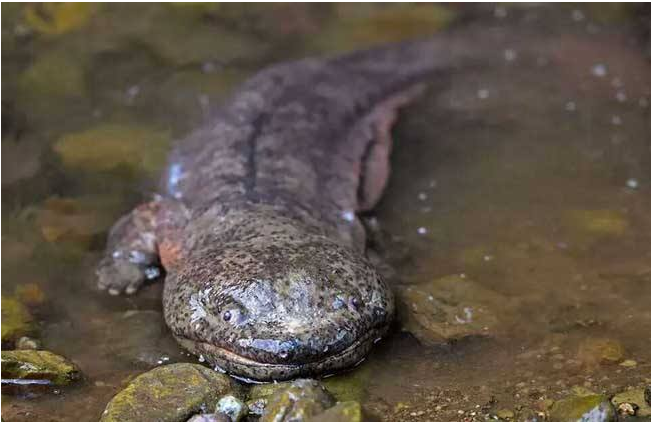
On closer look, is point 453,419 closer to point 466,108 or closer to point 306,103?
point 306,103

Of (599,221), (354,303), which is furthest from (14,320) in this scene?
(599,221)

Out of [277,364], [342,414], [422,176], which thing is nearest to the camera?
[342,414]

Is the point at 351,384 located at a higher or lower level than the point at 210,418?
lower

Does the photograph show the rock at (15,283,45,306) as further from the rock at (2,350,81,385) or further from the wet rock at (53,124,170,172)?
the wet rock at (53,124,170,172)

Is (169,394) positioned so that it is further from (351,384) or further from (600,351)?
(600,351)

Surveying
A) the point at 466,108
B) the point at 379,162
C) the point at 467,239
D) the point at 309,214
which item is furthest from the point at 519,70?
the point at 309,214

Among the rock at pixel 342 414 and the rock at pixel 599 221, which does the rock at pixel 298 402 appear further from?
the rock at pixel 599 221
